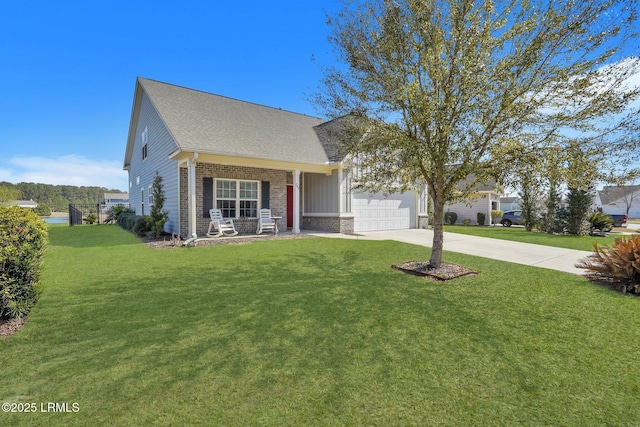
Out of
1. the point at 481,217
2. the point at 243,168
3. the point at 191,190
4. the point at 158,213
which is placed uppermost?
the point at 243,168

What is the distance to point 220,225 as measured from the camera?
1062 centimetres

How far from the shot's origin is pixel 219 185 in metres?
11.4

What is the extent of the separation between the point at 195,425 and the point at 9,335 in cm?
292

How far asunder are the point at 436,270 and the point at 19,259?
663 cm

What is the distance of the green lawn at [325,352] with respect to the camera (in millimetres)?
2100

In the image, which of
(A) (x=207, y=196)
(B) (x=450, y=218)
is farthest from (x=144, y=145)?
(B) (x=450, y=218)

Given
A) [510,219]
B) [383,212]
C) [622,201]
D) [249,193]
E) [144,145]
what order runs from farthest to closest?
[622,201] < [510,219] < [144,145] < [383,212] < [249,193]

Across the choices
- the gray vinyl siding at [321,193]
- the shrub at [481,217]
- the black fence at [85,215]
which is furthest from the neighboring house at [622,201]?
the black fence at [85,215]

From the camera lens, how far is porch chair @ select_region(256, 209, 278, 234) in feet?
38.5

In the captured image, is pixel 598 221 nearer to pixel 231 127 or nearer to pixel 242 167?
pixel 242 167

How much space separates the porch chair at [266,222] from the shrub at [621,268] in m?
9.47

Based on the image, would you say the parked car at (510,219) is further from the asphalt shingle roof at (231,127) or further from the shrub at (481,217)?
the asphalt shingle roof at (231,127)

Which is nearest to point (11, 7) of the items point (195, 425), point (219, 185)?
point (219, 185)

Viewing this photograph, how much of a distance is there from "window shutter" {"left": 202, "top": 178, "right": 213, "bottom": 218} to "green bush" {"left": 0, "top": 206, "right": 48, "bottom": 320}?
23.5 feet
